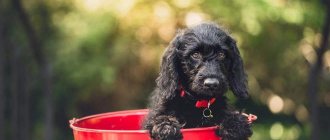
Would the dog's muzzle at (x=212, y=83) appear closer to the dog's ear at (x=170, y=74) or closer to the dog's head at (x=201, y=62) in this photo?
the dog's head at (x=201, y=62)

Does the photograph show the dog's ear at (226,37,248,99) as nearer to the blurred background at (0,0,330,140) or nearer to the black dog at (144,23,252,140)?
the black dog at (144,23,252,140)

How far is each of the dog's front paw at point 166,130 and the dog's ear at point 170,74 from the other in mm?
167

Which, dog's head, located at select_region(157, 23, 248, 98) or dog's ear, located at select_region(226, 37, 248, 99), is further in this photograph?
dog's ear, located at select_region(226, 37, 248, 99)

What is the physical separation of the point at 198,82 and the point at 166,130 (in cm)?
29

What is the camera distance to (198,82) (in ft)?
10.1

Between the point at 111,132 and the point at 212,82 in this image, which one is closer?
the point at 111,132

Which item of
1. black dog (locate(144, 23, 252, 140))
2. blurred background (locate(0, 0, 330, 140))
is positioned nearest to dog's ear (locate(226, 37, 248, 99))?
black dog (locate(144, 23, 252, 140))

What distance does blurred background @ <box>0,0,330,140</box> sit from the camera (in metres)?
5.65

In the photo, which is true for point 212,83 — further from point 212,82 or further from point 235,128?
point 235,128

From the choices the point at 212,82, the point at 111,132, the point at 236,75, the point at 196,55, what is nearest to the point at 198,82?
the point at 212,82

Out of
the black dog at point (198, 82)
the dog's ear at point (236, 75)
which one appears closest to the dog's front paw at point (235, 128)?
the black dog at point (198, 82)

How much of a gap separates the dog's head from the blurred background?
2086mm

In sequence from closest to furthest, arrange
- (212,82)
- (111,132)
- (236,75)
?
(111,132), (212,82), (236,75)

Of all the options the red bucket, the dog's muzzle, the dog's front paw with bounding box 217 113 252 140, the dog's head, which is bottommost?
the dog's front paw with bounding box 217 113 252 140
